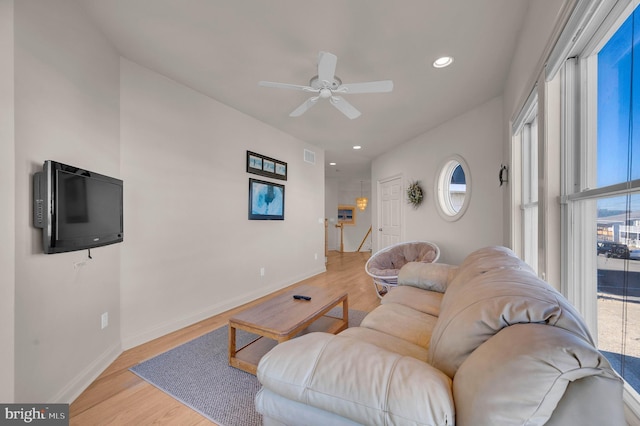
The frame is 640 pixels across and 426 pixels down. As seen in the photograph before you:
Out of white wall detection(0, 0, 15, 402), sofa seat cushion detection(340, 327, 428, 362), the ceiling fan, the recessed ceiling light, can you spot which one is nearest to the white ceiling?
the recessed ceiling light

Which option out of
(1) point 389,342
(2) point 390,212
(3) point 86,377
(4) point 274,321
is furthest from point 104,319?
(2) point 390,212

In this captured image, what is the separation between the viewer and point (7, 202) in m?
1.29

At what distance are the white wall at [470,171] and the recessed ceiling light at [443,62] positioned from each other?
43.4 inches

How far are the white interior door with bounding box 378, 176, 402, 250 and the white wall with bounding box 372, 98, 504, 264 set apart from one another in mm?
256

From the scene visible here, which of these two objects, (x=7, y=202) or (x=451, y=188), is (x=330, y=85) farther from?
(x=451, y=188)

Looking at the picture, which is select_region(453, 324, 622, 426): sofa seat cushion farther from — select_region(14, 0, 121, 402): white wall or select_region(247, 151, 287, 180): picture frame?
select_region(247, 151, 287, 180): picture frame

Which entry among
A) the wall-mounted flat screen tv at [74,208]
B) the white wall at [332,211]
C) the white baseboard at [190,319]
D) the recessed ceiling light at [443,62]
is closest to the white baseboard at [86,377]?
the white baseboard at [190,319]

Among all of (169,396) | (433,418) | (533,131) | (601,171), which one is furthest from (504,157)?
(169,396)

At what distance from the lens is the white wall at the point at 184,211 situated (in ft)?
7.67

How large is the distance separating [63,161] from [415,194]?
4222mm

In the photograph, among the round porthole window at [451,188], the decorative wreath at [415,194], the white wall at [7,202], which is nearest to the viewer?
the white wall at [7,202]

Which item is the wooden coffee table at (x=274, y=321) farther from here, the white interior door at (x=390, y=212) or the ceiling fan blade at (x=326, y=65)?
the white interior door at (x=390, y=212)

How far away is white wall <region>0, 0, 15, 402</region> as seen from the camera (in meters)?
1.26

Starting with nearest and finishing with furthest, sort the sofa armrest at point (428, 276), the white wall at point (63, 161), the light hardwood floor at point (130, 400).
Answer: the white wall at point (63, 161), the light hardwood floor at point (130, 400), the sofa armrest at point (428, 276)
